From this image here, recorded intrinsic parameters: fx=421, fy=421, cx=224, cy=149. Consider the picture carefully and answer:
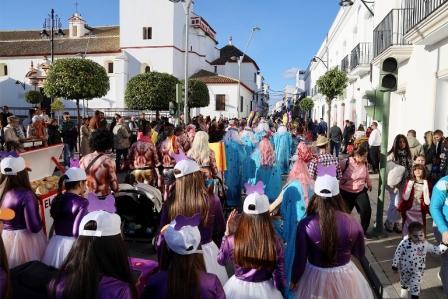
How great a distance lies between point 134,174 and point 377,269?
14.5 ft

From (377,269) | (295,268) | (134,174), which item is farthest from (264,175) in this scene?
(295,268)

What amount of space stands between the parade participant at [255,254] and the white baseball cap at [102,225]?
109 cm

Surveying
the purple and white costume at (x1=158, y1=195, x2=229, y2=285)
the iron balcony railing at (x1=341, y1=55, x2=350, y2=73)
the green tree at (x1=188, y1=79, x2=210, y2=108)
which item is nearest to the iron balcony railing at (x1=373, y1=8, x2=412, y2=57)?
the iron balcony railing at (x1=341, y1=55, x2=350, y2=73)

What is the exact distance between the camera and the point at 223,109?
2099 inches

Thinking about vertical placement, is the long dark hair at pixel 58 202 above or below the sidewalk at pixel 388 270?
above

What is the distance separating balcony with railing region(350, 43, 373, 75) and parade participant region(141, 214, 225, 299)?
65.2 feet

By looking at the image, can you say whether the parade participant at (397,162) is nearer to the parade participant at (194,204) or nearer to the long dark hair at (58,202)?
the parade participant at (194,204)

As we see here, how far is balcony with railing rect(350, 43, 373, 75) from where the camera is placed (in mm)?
A: 20812

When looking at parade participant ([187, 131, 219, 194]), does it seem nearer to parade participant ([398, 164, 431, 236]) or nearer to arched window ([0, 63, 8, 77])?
parade participant ([398, 164, 431, 236])

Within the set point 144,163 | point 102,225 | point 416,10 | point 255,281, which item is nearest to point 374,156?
point 416,10

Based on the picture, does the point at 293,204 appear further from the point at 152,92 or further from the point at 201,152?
the point at 152,92

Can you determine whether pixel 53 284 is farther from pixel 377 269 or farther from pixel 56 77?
pixel 56 77

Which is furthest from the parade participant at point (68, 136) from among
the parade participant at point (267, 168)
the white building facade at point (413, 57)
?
the white building facade at point (413, 57)

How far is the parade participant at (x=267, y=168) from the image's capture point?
8812 millimetres
